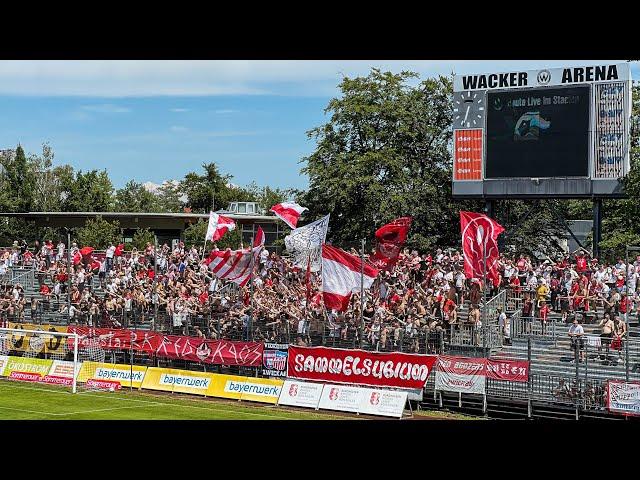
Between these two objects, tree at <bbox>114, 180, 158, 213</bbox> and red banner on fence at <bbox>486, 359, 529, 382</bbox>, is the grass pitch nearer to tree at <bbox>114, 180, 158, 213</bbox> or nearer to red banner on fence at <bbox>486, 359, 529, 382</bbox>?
red banner on fence at <bbox>486, 359, 529, 382</bbox>

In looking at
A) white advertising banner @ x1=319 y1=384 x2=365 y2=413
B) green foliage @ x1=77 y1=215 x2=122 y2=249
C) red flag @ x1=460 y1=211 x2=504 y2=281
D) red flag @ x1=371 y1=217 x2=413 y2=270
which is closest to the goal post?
white advertising banner @ x1=319 y1=384 x2=365 y2=413

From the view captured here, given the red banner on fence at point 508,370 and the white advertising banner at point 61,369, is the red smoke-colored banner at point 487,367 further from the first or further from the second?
the white advertising banner at point 61,369

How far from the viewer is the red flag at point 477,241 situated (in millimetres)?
23297

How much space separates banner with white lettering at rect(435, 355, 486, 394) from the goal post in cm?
1180

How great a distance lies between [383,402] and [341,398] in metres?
1.33

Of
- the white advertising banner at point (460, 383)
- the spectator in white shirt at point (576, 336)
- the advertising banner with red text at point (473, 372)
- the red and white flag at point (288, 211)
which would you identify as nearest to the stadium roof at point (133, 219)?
the red and white flag at point (288, 211)

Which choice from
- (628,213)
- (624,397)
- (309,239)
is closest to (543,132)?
(628,213)

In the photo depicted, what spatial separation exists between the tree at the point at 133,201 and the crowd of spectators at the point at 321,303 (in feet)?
152

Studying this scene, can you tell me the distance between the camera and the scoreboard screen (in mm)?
33188

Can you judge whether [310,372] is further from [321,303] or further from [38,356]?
[38,356]
